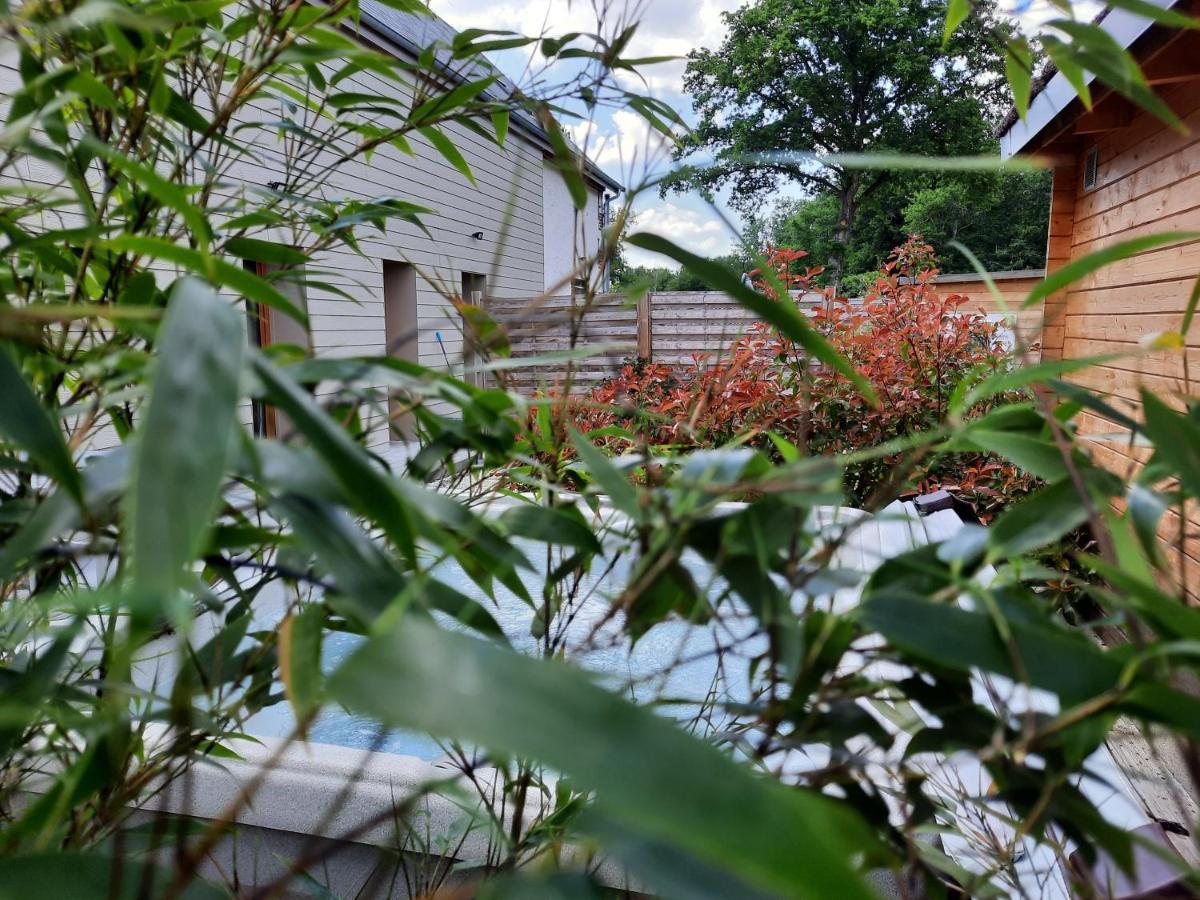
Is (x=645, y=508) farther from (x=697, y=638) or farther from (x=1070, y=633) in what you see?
(x=697, y=638)

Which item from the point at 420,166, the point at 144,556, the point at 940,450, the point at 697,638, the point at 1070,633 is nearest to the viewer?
the point at 144,556

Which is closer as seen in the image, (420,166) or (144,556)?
(144,556)

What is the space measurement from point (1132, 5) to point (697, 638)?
3.34m

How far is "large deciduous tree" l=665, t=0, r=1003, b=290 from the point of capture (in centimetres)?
2216

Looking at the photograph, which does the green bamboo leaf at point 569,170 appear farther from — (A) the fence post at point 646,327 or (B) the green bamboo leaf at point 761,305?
(A) the fence post at point 646,327

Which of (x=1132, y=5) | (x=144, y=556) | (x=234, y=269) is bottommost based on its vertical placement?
(x=144, y=556)

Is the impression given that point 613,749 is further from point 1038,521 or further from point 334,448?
point 1038,521

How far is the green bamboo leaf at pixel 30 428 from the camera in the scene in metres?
0.34

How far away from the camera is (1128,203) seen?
423 centimetres

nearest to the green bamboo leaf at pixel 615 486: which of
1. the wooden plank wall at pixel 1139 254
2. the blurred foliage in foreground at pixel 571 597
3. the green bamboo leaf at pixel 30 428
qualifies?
the blurred foliage in foreground at pixel 571 597

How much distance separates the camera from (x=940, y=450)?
455 mm

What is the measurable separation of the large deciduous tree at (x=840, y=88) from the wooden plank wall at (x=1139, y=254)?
16.9m

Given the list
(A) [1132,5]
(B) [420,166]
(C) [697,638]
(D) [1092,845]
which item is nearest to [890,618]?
(D) [1092,845]

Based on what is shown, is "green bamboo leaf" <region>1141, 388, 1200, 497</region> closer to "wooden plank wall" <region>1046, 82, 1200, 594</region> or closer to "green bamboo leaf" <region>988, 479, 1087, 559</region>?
"green bamboo leaf" <region>988, 479, 1087, 559</region>
